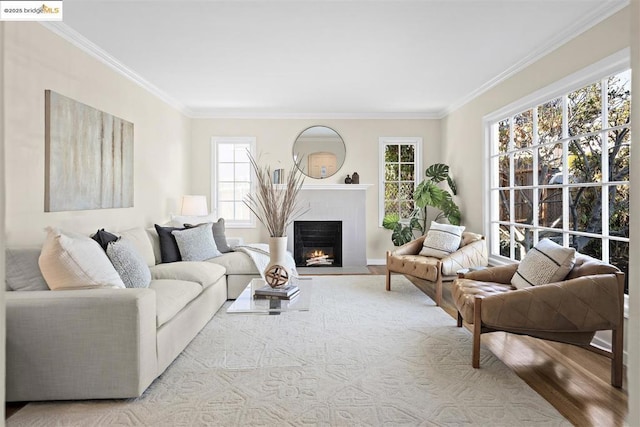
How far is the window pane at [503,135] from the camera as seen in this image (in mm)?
5133

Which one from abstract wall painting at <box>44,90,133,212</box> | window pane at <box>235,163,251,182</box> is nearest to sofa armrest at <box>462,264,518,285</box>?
abstract wall painting at <box>44,90,133,212</box>

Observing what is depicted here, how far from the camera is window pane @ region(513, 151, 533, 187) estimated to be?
463cm

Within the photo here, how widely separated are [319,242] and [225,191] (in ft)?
5.80

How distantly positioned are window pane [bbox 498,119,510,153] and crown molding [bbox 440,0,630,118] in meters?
0.46

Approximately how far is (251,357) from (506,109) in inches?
150

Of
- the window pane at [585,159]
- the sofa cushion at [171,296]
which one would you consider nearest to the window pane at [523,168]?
the window pane at [585,159]

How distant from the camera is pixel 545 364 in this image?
303cm

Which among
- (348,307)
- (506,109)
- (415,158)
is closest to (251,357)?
(348,307)

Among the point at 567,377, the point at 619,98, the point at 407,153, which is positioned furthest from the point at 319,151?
the point at 567,377

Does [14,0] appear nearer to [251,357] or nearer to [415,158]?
[251,357]

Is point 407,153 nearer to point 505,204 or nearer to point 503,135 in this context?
point 503,135

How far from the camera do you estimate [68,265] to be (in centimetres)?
267

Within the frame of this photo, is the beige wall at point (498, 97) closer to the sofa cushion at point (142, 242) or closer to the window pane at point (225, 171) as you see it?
the window pane at point (225, 171)

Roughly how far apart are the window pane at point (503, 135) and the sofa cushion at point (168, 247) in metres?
3.89
